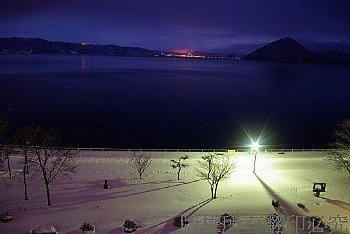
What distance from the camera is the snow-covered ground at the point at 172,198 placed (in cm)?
2736

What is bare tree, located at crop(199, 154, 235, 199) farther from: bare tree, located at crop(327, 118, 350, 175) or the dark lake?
the dark lake

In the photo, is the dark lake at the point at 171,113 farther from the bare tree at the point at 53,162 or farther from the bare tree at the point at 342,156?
the bare tree at the point at 342,156

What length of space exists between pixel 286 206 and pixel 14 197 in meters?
22.5

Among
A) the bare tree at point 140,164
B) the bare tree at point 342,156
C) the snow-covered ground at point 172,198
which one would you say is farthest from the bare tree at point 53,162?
the bare tree at point 342,156

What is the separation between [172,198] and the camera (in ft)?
Result: 109

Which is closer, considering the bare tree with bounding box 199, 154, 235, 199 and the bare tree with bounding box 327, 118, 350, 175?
the bare tree with bounding box 199, 154, 235, 199

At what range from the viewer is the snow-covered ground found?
2736 cm

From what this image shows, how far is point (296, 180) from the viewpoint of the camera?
39781 mm

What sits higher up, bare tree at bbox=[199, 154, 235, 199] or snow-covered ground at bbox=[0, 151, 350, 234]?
bare tree at bbox=[199, 154, 235, 199]

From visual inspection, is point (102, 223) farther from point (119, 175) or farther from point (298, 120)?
point (298, 120)

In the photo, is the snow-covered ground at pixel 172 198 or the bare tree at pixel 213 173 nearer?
the snow-covered ground at pixel 172 198

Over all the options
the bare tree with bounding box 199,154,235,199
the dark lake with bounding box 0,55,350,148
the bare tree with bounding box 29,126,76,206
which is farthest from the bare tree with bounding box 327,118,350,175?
the bare tree with bounding box 29,126,76,206

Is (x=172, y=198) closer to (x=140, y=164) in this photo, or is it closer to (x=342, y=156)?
(x=140, y=164)

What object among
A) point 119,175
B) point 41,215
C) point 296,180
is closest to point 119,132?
point 119,175
